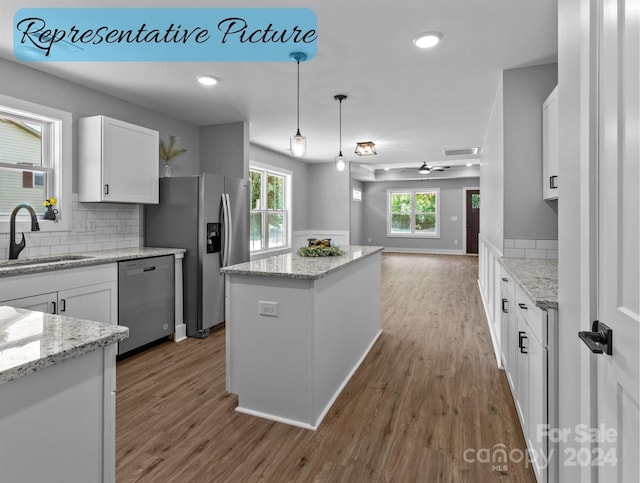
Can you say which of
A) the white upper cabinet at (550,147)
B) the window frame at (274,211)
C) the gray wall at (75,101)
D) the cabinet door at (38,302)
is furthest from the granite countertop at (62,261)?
the white upper cabinet at (550,147)

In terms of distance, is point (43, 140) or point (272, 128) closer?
point (43, 140)

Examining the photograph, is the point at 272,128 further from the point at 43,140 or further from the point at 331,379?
the point at 331,379

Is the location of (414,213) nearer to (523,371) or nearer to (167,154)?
(167,154)

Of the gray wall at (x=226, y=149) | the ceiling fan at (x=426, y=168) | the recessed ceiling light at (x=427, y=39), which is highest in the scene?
A: the ceiling fan at (x=426, y=168)

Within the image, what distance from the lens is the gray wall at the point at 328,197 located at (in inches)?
327

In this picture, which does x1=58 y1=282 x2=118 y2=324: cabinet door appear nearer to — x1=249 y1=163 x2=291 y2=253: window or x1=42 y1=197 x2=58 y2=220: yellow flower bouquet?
x1=42 y1=197 x2=58 y2=220: yellow flower bouquet

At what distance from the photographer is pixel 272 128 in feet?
17.3

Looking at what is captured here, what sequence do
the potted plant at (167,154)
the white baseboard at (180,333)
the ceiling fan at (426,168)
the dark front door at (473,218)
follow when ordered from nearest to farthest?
the white baseboard at (180,333) < the potted plant at (167,154) < the ceiling fan at (426,168) < the dark front door at (473,218)

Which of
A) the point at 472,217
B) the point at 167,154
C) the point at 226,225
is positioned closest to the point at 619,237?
the point at 226,225

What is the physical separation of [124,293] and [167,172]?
152 cm

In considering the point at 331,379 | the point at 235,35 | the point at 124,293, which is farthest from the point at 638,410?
the point at 124,293

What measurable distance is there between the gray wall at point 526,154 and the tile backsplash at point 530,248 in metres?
0.04

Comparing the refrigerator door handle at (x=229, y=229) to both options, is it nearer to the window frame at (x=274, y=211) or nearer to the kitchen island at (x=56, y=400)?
the window frame at (x=274, y=211)

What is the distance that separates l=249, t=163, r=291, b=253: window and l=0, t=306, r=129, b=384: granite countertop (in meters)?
5.31
